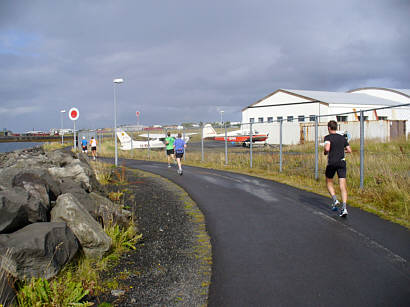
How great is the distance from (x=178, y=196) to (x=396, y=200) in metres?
5.62

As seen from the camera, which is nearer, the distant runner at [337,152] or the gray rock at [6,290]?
the gray rock at [6,290]

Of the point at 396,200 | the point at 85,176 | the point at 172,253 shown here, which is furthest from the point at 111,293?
the point at 396,200

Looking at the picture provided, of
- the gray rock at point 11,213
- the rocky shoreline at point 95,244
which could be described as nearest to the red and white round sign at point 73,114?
the rocky shoreline at point 95,244

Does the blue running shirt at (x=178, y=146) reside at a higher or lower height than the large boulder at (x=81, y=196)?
higher

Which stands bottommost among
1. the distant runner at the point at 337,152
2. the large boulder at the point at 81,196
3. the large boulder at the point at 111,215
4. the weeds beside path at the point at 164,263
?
the weeds beside path at the point at 164,263

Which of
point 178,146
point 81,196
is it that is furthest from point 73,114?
point 81,196

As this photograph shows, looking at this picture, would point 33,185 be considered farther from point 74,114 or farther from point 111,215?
point 74,114

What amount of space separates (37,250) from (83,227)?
0.98 meters

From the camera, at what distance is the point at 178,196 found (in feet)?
34.0

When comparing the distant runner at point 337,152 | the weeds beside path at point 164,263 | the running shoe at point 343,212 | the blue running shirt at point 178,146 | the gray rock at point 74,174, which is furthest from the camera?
the blue running shirt at point 178,146

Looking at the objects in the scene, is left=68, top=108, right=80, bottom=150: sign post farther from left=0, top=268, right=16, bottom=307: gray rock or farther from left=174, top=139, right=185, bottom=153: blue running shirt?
left=0, top=268, right=16, bottom=307: gray rock

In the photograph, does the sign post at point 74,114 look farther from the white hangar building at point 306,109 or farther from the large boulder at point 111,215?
the white hangar building at point 306,109

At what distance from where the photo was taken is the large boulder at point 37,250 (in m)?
4.05

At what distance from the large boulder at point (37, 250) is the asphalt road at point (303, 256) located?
6.45 ft
